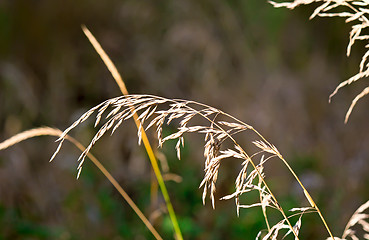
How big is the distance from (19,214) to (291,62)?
95.6 inches

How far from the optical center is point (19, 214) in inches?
117

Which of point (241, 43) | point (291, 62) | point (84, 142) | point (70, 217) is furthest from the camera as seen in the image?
point (291, 62)

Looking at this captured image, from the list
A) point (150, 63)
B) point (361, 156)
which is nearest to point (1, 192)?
point (150, 63)

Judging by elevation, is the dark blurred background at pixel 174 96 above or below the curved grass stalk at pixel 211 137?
below

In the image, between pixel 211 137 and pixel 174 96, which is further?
pixel 174 96

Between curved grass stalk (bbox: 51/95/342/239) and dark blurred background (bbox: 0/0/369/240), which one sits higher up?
curved grass stalk (bbox: 51/95/342/239)

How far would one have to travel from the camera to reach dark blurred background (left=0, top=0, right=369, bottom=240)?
3.00 metres

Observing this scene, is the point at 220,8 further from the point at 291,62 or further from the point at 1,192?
the point at 1,192

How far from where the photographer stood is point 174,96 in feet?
13.1

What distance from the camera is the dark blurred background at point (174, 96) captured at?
3.00 meters

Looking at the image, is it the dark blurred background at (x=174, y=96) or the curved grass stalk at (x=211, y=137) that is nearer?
the curved grass stalk at (x=211, y=137)

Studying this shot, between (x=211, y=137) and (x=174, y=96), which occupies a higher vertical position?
(x=211, y=137)

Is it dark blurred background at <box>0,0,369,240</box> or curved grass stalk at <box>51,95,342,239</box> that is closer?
curved grass stalk at <box>51,95,342,239</box>

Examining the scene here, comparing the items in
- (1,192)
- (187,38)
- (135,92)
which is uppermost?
(187,38)
